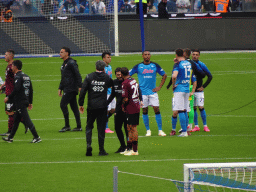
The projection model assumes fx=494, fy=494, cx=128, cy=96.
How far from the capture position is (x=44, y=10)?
1033 inches

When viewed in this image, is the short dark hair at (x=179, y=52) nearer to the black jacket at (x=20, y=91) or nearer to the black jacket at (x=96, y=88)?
the black jacket at (x=96, y=88)

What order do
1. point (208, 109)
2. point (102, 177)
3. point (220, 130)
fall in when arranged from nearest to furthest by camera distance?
point (102, 177) < point (220, 130) < point (208, 109)

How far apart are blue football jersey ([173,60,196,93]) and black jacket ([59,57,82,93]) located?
287cm

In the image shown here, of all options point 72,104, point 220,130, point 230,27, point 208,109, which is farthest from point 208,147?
point 230,27

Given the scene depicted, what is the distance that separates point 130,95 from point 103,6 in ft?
56.1

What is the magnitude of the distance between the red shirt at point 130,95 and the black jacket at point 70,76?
360 cm

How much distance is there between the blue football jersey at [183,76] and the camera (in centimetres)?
1200

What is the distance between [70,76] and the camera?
13.6 meters

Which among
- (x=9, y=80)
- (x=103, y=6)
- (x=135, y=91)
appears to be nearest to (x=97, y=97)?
(x=135, y=91)

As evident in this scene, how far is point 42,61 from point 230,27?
10397 millimetres

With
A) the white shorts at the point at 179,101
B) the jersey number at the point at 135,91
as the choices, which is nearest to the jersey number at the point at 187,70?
the white shorts at the point at 179,101

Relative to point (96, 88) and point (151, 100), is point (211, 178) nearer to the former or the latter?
point (96, 88)

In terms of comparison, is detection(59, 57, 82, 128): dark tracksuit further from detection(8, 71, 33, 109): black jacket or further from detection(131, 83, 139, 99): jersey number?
detection(131, 83, 139, 99): jersey number

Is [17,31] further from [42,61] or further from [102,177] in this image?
[102,177]
